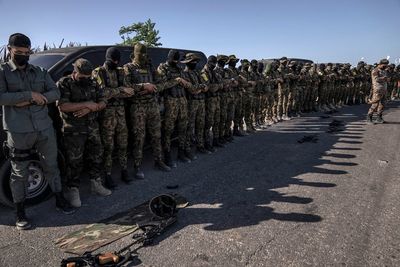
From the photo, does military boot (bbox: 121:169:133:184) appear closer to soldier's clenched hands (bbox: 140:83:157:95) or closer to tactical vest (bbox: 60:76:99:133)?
tactical vest (bbox: 60:76:99:133)

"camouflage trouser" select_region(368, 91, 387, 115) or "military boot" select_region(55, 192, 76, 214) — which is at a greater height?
"camouflage trouser" select_region(368, 91, 387, 115)

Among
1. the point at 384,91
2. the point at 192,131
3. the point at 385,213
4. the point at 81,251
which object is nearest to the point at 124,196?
the point at 81,251

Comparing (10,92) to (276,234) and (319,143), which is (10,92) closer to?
(276,234)

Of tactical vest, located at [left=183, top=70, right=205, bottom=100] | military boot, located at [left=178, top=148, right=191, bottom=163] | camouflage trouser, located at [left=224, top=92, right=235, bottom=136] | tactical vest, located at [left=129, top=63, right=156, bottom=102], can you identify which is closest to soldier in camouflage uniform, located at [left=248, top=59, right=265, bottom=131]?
camouflage trouser, located at [left=224, top=92, right=235, bottom=136]

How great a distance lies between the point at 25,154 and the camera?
396cm

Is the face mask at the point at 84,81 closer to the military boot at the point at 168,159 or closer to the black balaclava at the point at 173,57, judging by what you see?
the black balaclava at the point at 173,57

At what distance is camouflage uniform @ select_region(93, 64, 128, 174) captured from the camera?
192 inches

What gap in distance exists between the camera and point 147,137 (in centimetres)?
630

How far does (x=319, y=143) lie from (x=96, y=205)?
580 cm

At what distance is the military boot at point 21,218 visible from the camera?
395cm

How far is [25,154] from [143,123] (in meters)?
1.96

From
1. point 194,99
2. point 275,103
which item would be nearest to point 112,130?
point 194,99

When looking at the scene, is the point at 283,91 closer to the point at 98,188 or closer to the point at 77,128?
the point at 98,188

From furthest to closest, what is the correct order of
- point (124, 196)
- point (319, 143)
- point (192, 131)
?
point (319, 143) < point (192, 131) < point (124, 196)
